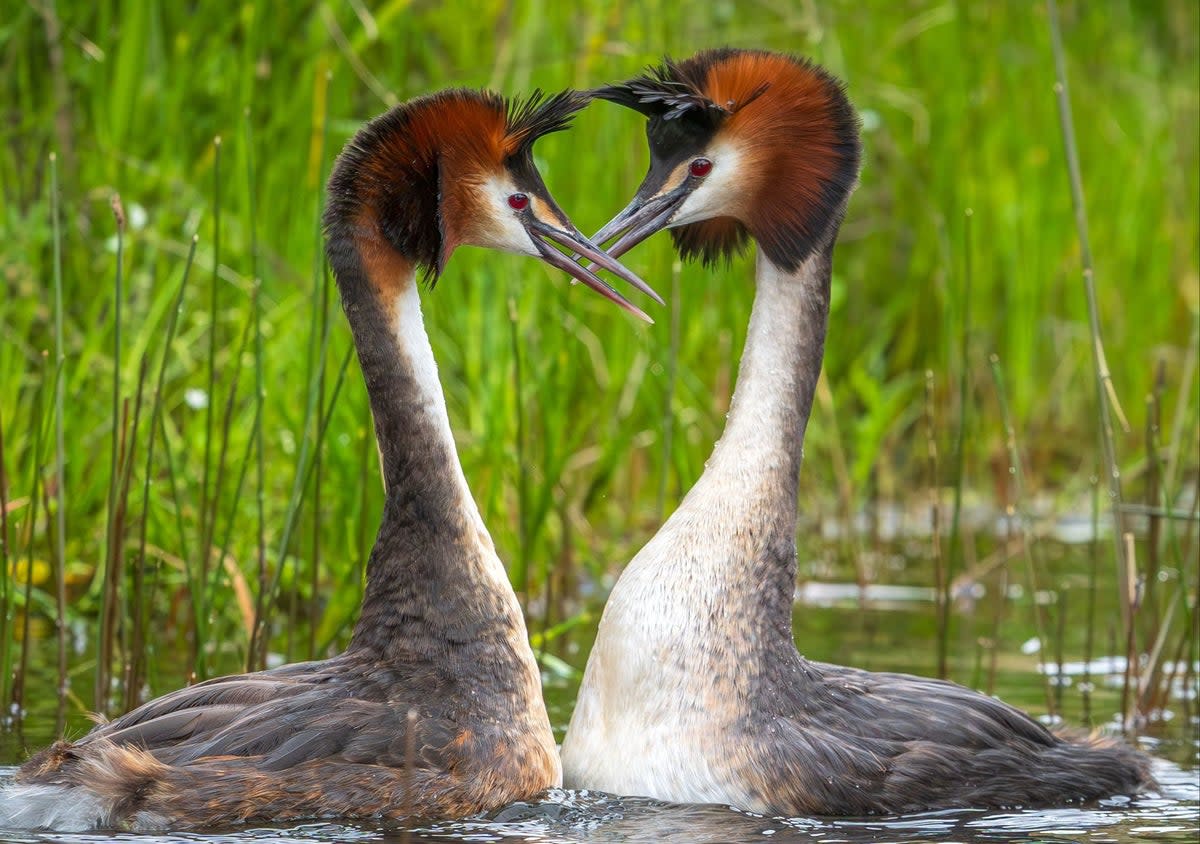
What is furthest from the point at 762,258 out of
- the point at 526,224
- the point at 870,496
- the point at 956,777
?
the point at 870,496

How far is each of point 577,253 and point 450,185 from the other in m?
0.41

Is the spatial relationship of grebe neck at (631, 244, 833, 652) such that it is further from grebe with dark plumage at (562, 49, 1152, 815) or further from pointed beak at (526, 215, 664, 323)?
pointed beak at (526, 215, 664, 323)

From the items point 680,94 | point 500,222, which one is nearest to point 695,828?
point 500,222

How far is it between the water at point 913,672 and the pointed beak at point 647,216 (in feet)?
5.17

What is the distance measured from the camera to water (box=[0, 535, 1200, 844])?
4.86 meters

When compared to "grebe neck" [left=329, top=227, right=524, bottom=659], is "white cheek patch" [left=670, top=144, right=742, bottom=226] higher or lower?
higher

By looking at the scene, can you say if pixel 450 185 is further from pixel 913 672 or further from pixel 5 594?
pixel 913 672

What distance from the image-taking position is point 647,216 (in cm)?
582

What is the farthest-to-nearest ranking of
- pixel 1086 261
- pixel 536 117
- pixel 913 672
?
pixel 913 672, pixel 1086 261, pixel 536 117

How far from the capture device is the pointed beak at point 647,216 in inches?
228

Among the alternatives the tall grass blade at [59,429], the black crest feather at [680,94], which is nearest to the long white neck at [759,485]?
the black crest feather at [680,94]

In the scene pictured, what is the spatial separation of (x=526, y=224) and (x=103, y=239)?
2.83 meters

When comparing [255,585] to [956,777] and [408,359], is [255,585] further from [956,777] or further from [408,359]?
[956,777]

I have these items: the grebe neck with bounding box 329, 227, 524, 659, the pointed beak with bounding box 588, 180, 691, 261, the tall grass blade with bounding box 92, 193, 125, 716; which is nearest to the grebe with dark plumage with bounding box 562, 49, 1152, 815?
the pointed beak with bounding box 588, 180, 691, 261
